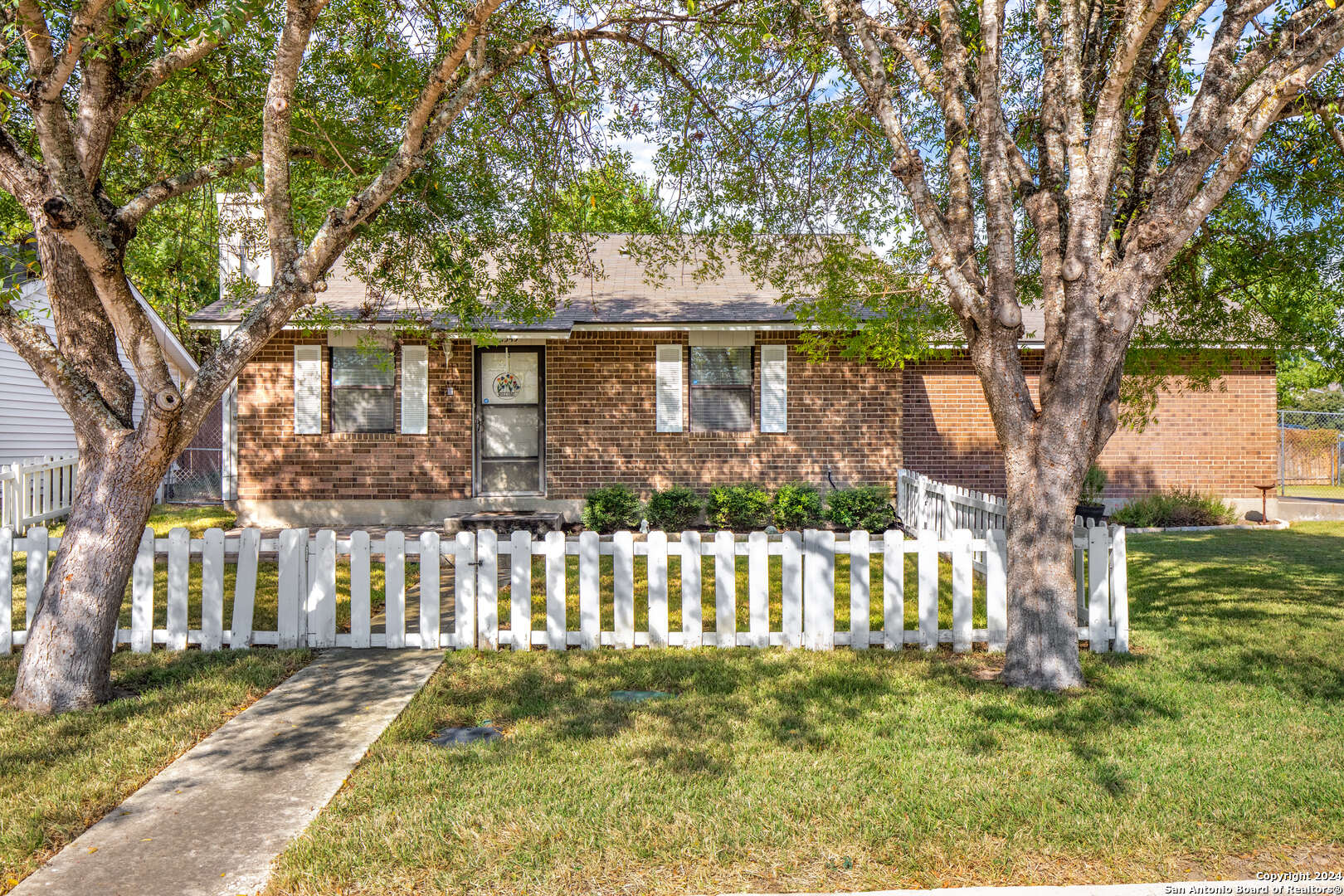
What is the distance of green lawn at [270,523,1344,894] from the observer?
3135 millimetres

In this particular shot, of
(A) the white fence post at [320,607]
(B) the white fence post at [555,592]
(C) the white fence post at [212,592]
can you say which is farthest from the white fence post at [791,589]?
(C) the white fence post at [212,592]

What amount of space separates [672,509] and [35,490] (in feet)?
32.1

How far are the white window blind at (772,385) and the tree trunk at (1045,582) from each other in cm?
781

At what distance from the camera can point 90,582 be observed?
500 cm

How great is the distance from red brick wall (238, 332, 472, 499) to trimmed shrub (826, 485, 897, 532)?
5599mm

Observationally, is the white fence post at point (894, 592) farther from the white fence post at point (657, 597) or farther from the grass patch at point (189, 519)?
the grass patch at point (189, 519)

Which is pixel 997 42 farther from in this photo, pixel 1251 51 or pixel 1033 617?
pixel 1033 617

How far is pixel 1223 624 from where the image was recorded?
6816 millimetres

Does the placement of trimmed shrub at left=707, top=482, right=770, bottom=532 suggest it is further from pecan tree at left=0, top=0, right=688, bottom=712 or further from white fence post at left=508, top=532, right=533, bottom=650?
pecan tree at left=0, top=0, right=688, bottom=712

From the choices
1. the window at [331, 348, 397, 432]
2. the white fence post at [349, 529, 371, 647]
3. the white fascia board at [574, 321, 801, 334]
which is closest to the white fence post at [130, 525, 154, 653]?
the white fence post at [349, 529, 371, 647]

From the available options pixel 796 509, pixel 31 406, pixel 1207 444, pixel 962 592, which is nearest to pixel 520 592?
pixel 962 592

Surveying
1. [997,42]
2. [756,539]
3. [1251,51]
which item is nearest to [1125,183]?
[1251,51]

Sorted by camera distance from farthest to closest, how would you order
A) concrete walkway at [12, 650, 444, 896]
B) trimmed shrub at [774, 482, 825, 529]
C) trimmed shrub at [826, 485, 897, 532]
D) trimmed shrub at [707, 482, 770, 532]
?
trimmed shrub at [707, 482, 770, 532]
trimmed shrub at [774, 482, 825, 529]
trimmed shrub at [826, 485, 897, 532]
concrete walkway at [12, 650, 444, 896]

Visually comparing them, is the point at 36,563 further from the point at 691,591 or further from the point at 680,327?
the point at 680,327
